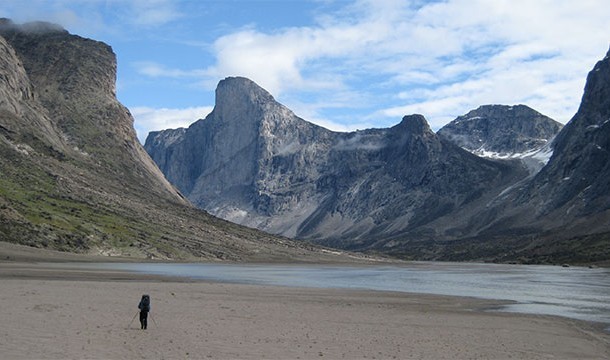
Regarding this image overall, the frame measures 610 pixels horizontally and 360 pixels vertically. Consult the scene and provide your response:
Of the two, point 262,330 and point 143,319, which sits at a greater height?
point 143,319

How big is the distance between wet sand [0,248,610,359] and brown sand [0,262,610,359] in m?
0.07

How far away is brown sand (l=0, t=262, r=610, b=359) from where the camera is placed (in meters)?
36.6

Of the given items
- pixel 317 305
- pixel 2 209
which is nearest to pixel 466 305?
pixel 317 305

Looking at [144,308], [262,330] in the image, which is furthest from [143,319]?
[262,330]

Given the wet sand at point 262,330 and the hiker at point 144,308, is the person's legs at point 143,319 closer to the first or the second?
the hiker at point 144,308

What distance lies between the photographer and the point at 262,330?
4669cm

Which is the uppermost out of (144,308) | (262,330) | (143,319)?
(144,308)

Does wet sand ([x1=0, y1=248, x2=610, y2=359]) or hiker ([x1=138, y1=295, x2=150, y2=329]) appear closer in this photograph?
wet sand ([x1=0, y1=248, x2=610, y2=359])

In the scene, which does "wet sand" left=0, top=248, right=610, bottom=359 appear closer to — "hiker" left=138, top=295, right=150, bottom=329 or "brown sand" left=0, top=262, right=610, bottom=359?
"brown sand" left=0, top=262, right=610, bottom=359

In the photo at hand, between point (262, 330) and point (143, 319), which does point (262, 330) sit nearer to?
point (262, 330)

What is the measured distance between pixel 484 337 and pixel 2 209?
171851 mm

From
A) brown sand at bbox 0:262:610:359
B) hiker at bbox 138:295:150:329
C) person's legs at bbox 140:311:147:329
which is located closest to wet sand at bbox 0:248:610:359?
brown sand at bbox 0:262:610:359

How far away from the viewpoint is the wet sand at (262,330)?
36656 millimetres

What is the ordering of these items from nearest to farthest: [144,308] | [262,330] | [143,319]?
[144,308]
[143,319]
[262,330]
